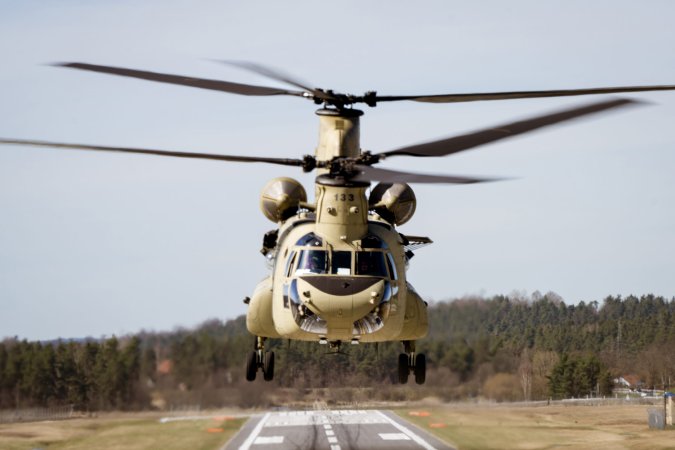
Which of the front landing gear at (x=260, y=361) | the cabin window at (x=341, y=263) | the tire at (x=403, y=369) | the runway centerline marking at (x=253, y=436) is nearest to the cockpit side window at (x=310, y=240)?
the cabin window at (x=341, y=263)

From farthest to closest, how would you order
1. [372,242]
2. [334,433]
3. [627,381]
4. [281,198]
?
[627,381] < [334,433] < [281,198] < [372,242]

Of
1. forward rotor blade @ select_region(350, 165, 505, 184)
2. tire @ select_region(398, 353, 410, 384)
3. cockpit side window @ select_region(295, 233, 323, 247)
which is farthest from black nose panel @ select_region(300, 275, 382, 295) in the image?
tire @ select_region(398, 353, 410, 384)

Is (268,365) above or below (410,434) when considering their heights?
above

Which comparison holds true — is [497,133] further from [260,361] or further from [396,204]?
[260,361]

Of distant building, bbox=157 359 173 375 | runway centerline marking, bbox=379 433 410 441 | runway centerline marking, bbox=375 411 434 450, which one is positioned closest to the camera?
distant building, bbox=157 359 173 375

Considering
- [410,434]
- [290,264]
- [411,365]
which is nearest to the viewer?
[290,264]

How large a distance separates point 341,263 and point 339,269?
0.15 metres

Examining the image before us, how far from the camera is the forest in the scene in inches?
1714

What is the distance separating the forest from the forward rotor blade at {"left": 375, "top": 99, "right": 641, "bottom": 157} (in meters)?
22.5

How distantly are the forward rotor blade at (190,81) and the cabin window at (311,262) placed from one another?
380 cm

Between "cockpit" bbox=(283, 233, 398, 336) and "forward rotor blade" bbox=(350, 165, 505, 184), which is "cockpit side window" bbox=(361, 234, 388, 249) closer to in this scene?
"cockpit" bbox=(283, 233, 398, 336)

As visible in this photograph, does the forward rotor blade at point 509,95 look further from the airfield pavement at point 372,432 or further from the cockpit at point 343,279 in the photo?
the airfield pavement at point 372,432

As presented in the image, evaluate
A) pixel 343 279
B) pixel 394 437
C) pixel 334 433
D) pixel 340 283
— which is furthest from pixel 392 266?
pixel 334 433

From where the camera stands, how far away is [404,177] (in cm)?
1919
